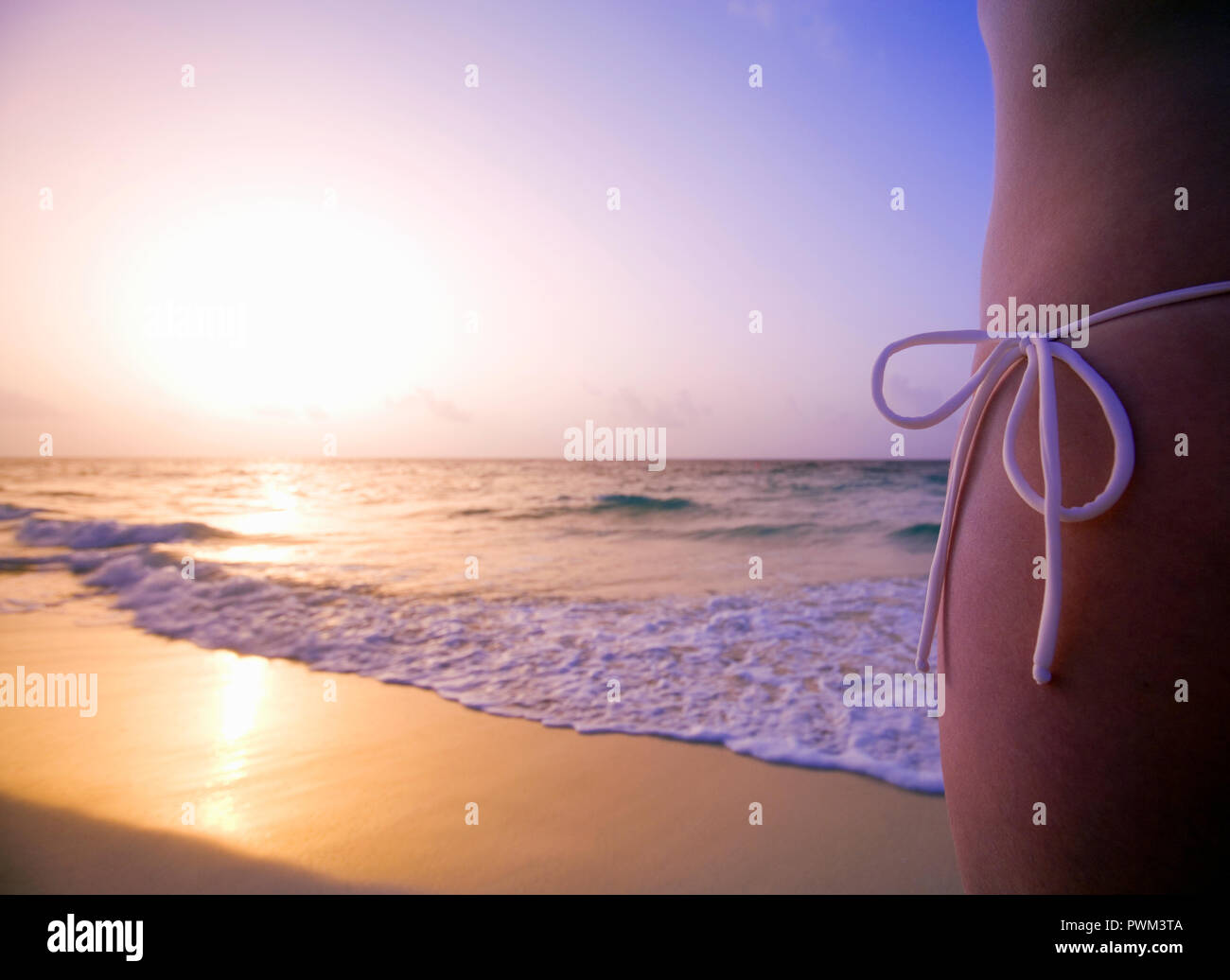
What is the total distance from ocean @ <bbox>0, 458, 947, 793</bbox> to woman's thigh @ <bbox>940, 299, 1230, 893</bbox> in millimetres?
2341

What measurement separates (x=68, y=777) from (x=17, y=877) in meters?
0.72

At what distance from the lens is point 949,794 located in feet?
3.17

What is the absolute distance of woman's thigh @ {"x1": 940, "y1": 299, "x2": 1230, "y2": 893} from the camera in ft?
2.20

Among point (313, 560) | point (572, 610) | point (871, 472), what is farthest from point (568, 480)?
point (572, 610)

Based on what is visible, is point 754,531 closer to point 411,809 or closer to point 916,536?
point 916,536

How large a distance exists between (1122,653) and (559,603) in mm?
5684

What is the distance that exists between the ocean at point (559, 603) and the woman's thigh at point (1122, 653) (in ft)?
7.68

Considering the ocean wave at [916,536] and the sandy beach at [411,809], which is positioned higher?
the ocean wave at [916,536]

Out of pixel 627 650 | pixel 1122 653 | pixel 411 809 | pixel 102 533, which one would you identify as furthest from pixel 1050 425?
pixel 102 533

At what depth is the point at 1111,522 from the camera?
29.3 inches

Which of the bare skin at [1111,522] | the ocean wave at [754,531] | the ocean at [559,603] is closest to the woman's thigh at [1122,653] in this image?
the bare skin at [1111,522]

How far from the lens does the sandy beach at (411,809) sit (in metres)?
2.24

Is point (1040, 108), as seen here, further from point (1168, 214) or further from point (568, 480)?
point (568, 480)

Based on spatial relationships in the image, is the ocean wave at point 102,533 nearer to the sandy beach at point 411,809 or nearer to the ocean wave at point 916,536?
the sandy beach at point 411,809
